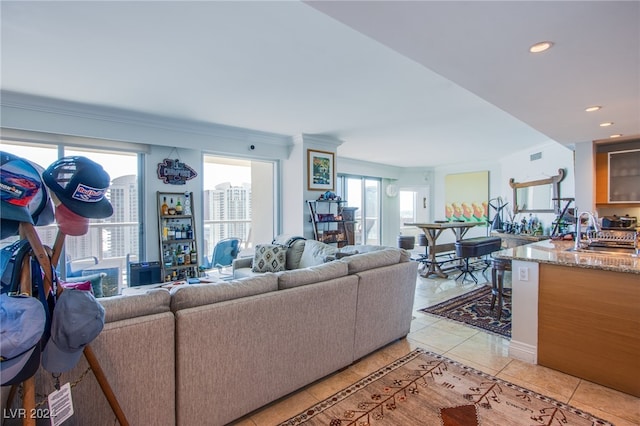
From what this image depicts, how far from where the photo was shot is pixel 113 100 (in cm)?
372

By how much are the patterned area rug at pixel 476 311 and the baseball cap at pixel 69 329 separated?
12.0 feet

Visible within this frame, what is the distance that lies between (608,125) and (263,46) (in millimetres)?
3686

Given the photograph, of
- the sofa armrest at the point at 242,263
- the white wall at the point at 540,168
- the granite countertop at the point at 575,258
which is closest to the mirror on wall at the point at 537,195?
the white wall at the point at 540,168

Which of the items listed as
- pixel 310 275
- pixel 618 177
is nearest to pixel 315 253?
pixel 310 275

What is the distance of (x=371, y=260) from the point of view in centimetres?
290

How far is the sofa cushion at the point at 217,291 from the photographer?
5.96 ft

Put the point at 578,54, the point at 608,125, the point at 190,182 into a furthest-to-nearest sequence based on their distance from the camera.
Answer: the point at 190,182
the point at 608,125
the point at 578,54

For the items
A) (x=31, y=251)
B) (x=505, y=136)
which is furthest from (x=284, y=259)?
(x=505, y=136)

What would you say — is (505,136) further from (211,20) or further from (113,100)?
(113,100)

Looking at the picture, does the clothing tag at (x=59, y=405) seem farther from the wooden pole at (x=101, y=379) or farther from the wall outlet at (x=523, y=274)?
the wall outlet at (x=523, y=274)

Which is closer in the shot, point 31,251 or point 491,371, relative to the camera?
point 31,251

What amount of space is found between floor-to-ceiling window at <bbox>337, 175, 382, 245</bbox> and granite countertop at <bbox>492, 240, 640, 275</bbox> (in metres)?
5.29

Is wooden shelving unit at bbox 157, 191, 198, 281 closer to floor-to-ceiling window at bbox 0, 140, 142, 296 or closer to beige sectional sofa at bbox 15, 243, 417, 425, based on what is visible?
floor-to-ceiling window at bbox 0, 140, 142, 296

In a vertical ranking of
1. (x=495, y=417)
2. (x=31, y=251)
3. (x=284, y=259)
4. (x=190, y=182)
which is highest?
(x=190, y=182)
